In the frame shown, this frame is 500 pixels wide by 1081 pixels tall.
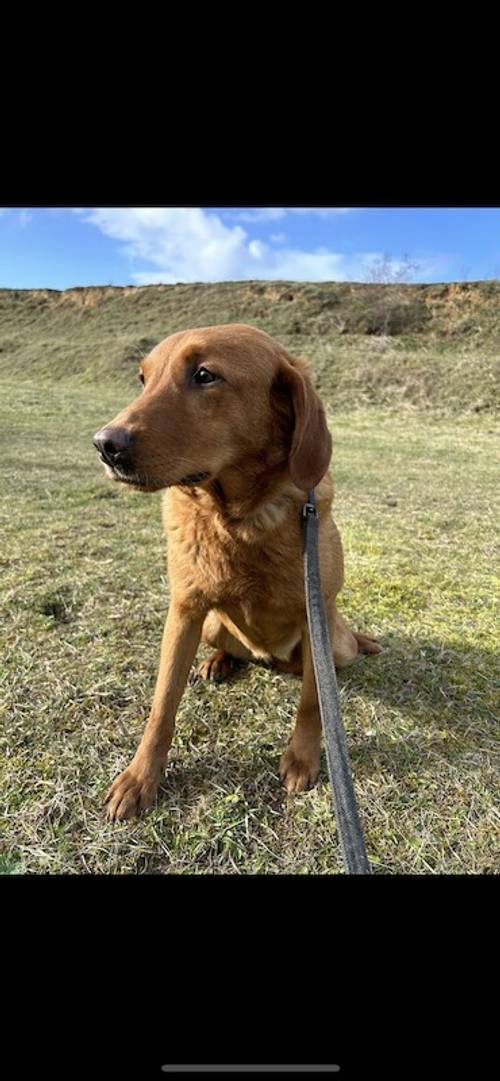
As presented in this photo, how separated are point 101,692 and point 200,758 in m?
0.68

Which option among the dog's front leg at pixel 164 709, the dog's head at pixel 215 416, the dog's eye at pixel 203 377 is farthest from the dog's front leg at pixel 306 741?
the dog's eye at pixel 203 377

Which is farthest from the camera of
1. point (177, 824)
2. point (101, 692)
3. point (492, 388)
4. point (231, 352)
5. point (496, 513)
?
point (492, 388)

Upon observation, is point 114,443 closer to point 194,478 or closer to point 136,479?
point 136,479

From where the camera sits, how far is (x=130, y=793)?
228cm

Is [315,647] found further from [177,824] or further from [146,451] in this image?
[177,824]

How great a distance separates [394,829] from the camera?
2242mm

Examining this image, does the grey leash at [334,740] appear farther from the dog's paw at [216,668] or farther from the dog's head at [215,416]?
the dog's paw at [216,668]

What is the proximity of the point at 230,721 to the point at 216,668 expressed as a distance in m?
0.39

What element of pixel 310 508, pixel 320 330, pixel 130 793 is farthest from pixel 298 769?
pixel 320 330

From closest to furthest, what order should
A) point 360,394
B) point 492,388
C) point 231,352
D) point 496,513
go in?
point 231,352, point 496,513, point 492,388, point 360,394

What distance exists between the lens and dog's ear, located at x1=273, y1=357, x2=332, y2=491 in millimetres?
2068

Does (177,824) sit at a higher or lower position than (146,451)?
lower

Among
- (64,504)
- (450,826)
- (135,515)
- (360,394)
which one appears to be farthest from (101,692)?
(360,394)

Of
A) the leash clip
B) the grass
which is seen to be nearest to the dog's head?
the leash clip
